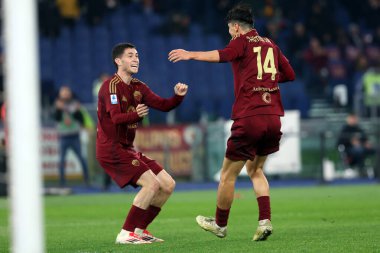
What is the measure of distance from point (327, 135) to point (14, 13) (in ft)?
63.5

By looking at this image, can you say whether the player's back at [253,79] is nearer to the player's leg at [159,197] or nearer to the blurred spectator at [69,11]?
the player's leg at [159,197]

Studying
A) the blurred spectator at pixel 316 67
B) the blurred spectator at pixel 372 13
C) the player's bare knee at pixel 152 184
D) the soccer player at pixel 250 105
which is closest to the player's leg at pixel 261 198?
the soccer player at pixel 250 105

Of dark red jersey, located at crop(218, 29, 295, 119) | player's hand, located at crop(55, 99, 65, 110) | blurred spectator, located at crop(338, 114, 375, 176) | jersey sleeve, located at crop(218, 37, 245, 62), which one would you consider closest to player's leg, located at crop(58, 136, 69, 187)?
player's hand, located at crop(55, 99, 65, 110)

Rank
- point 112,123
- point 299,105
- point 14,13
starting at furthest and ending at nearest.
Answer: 1. point 299,105
2. point 112,123
3. point 14,13

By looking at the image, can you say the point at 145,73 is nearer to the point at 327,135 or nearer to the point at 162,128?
the point at 162,128

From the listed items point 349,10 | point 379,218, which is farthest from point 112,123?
point 349,10

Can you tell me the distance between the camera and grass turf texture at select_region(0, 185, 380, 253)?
8.80 m

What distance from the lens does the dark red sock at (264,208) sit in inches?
362

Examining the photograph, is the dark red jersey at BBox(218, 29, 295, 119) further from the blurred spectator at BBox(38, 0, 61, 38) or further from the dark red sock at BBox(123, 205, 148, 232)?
the blurred spectator at BBox(38, 0, 61, 38)

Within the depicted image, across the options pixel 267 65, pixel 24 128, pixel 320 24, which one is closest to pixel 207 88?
pixel 320 24

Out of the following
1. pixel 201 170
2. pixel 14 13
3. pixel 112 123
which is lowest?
pixel 201 170

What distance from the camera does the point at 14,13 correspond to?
468 cm

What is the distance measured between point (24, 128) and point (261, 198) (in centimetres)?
493

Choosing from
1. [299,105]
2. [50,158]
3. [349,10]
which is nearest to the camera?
[50,158]
